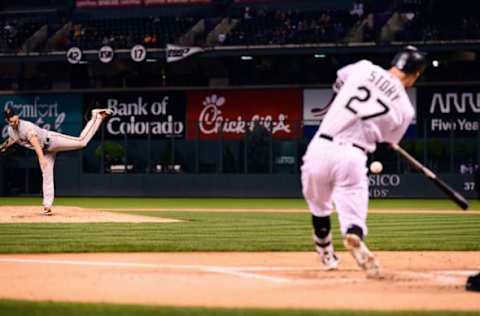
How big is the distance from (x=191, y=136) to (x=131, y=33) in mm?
4853

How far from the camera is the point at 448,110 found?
39094 millimetres

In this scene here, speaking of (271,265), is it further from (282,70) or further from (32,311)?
(282,70)

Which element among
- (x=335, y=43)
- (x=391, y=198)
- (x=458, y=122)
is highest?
(x=335, y=43)

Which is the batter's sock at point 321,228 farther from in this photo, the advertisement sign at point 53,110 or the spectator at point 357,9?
the advertisement sign at point 53,110

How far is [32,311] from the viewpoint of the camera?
7.45 meters

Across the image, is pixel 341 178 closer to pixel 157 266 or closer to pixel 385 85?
pixel 385 85

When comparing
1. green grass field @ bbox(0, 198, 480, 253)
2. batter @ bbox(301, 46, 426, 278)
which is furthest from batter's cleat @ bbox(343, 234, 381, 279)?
green grass field @ bbox(0, 198, 480, 253)

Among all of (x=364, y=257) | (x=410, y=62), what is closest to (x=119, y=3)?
(x=410, y=62)

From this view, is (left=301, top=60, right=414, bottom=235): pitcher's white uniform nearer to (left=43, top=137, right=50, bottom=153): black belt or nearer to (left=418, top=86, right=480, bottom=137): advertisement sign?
(left=43, top=137, right=50, bottom=153): black belt

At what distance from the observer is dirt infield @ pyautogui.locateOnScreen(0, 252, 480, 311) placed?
8.16m

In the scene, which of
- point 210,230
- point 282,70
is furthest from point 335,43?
point 210,230

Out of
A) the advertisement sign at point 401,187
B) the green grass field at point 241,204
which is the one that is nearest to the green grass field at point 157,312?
the green grass field at point 241,204

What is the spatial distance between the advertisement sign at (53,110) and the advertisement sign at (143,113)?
62 centimetres

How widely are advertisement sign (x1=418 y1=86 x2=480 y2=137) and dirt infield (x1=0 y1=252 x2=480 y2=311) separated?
25616 millimetres
